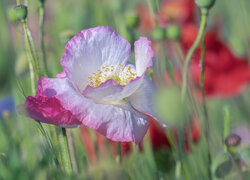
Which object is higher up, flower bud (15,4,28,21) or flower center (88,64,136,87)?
flower bud (15,4,28,21)

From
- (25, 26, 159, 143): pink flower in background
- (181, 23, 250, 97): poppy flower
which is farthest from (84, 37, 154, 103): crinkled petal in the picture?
(181, 23, 250, 97): poppy flower

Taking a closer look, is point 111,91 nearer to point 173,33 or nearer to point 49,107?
point 49,107

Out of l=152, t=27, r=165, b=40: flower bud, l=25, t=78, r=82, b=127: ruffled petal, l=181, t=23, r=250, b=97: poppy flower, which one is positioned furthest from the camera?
A: l=181, t=23, r=250, b=97: poppy flower

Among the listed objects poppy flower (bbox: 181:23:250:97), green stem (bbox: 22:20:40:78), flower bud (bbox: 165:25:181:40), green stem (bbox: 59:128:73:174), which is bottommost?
poppy flower (bbox: 181:23:250:97)

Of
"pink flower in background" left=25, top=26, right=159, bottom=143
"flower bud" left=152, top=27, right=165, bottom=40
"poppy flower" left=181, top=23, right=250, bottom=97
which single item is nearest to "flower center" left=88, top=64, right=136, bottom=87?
"pink flower in background" left=25, top=26, right=159, bottom=143

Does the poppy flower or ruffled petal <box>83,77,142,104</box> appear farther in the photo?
the poppy flower

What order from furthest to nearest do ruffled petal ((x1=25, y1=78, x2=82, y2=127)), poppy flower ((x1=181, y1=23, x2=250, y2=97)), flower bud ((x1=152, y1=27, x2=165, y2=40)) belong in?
poppy flower ((x1=181, y1=23, x2=250, y2=97)), flower bud ((x1=152, y1=27, x2=165, y2=40)), ruffled petal ((x1=25, y1=78, x2=82, y2=127))

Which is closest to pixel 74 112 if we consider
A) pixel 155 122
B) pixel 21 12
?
pixel 21 12

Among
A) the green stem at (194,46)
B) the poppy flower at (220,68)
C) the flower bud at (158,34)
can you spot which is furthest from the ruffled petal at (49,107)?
the poppy flower at (220,68)

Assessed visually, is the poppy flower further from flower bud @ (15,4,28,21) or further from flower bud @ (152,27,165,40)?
flower bud @ (15,4,28,21)
